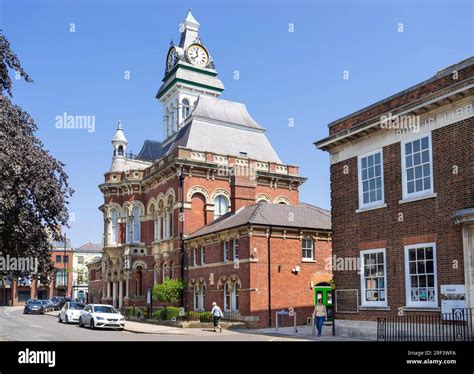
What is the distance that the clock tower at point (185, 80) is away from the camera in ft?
195

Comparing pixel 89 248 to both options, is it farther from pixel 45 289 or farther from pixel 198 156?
pixel 198 156

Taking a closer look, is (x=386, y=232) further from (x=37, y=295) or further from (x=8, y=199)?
(x=37, y=295)

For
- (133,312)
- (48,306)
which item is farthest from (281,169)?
(48,306)

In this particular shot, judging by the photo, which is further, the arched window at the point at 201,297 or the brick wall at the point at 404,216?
the arched window at the point at 201,297

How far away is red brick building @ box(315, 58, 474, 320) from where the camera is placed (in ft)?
56.4

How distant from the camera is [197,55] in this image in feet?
205

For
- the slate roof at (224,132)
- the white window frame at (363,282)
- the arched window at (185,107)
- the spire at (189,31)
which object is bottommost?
the white window frame at (363,282)

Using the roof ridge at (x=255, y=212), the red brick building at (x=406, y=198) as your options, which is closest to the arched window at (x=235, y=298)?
the roof ridge at (x=255, y=212)

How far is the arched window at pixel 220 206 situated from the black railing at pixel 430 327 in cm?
2351

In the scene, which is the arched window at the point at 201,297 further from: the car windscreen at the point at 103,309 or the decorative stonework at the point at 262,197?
the decorative stonework at the point at 262,197

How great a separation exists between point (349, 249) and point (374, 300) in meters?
2.34

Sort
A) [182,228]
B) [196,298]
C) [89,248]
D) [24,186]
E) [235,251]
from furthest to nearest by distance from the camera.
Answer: [89,248] → [182,228] → [196,298] → [235,251] → [24,186]

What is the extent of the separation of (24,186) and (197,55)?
Answer: 49.4m
